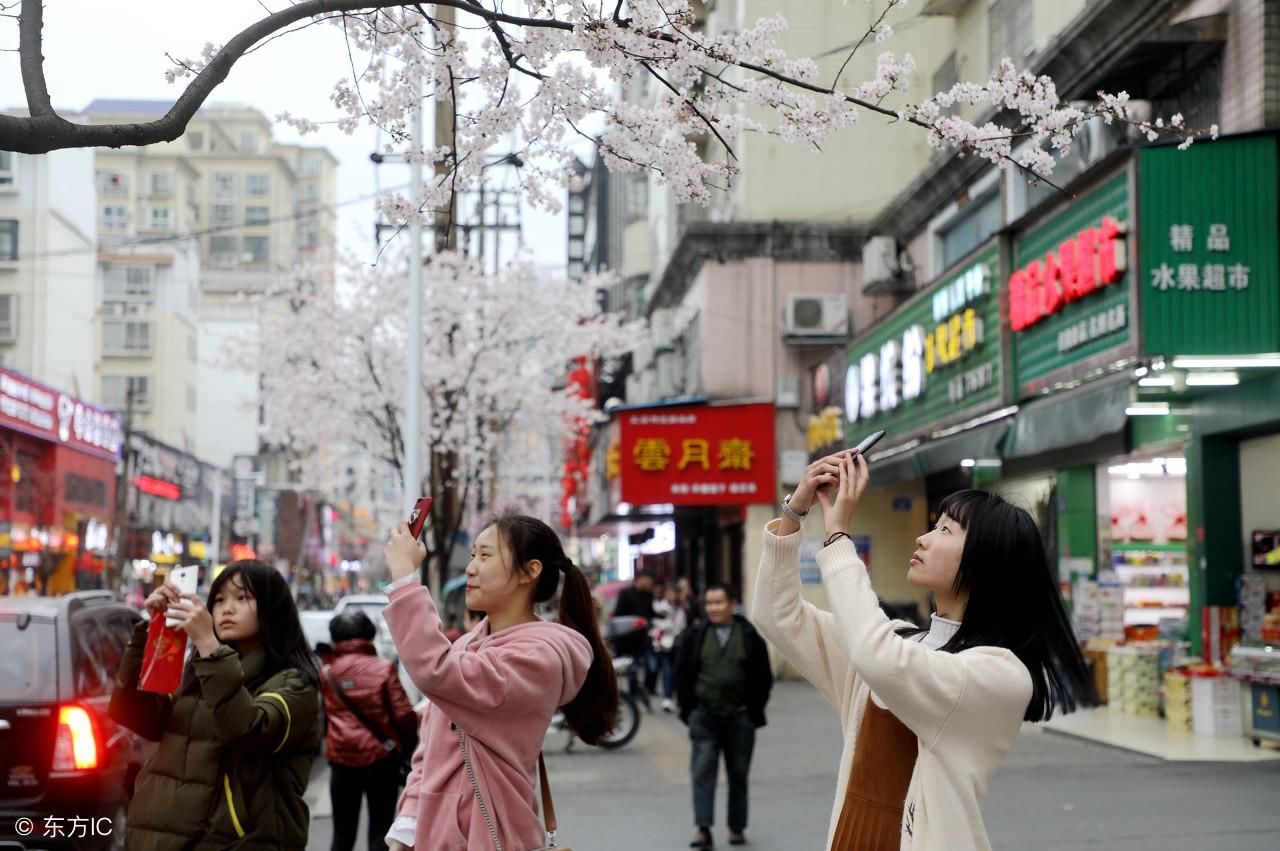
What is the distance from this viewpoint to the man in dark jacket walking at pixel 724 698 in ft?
35.5

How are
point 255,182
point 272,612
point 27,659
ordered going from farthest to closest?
point 255,182 < point 27,659 < point 272,612

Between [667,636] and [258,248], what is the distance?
105 metres

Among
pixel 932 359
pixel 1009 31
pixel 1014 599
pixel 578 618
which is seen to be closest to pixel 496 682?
pixel 578 618

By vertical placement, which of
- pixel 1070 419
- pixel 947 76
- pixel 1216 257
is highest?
pixel 947 76

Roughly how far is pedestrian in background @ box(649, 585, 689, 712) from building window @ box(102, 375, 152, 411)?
53398mm

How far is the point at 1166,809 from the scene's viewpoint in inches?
434

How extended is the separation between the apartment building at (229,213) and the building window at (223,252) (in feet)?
0.25

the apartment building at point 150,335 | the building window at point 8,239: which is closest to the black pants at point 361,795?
the building window at point 8,239

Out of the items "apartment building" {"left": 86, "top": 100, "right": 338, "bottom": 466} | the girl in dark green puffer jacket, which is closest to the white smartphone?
the girl in dark green puffer jacket

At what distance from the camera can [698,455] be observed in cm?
2736

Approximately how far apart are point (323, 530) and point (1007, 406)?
82.4m

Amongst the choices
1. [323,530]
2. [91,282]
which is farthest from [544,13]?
[323,530]

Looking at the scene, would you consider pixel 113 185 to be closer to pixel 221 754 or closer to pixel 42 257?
pixel 42 257

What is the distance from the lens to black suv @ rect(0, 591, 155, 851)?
7312 millimetres
